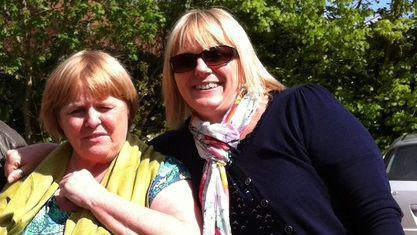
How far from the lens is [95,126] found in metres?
2.29

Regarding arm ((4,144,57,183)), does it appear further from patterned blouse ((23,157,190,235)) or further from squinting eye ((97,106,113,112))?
squinting eye ((97,106,113,112))

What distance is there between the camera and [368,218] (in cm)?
201

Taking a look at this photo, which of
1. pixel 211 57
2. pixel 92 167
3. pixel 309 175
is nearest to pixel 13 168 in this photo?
pixel 92 167

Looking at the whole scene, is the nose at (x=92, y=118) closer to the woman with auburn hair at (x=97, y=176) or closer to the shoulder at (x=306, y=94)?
the woman with auburn hair at (x=97, y=176)

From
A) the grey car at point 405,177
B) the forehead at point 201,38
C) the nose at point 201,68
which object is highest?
the forehead at point 201,38

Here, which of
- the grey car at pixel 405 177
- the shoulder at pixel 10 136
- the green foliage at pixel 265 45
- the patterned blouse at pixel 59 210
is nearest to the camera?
the patterned blouse at pixel 59 210

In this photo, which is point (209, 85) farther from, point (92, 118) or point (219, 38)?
point (92, 118)

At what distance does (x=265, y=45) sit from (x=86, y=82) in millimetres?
9033

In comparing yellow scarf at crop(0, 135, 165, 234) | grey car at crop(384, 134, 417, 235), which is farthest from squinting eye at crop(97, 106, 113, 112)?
grey car at crop(384, 134, 417, 235)

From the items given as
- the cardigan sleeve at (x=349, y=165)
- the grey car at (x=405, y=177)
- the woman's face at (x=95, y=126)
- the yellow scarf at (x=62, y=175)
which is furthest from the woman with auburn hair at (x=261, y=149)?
the grey car at (x=405, y=177)

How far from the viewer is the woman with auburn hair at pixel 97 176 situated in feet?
7.10

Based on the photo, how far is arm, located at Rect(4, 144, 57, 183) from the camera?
2.47 meters

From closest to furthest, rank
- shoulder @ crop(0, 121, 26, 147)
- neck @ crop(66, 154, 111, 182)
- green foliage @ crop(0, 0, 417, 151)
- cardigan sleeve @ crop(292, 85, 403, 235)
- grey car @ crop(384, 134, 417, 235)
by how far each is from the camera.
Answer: cardigan sleeve @ crop(292, 85, 403, 235) < neck @ crop(66, 154, 111, 182) < shoulder @ crop(0, 121, 26, 147) < grey car @ crop(384, 134, 417, 235) < green foliage @ crop(0, 0, 417, 151)

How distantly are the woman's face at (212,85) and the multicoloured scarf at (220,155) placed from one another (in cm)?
4
